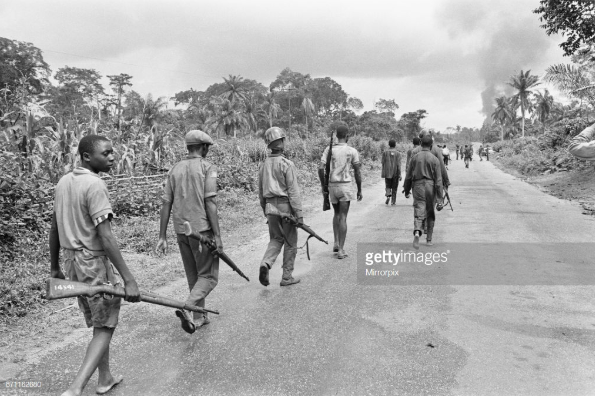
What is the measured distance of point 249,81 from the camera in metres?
86.2

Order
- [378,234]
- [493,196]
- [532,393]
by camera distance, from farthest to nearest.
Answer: [493,196]
[378,234]
[532,393]

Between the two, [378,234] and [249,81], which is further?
[249,81]

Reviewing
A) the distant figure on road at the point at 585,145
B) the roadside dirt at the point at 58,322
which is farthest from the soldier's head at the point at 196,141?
the distant figure on road at the point at 585,145

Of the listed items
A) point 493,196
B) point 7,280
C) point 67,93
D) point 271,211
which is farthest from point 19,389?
point 67,93

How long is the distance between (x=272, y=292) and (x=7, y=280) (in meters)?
3.02

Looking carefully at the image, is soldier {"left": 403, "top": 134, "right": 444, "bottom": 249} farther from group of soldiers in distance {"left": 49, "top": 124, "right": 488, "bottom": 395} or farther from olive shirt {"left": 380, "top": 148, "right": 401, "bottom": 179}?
olive shirt {"left": 380, "top": 148, "right": 401, "bottom": 179}

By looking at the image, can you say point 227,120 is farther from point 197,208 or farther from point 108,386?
point 108,386

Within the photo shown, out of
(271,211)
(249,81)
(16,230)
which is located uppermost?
(249,81)

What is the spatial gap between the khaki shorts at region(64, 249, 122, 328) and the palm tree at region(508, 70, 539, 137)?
6552 cm

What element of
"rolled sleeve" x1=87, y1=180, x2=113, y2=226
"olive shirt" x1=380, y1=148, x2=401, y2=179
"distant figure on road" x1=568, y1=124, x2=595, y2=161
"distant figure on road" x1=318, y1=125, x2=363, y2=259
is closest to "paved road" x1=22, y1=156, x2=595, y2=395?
"distant figure on road" x1=318, y1=125, x2=363, y2=259

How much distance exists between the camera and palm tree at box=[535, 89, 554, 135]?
65188 mm

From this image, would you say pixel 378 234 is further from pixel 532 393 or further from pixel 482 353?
pixel 532 393

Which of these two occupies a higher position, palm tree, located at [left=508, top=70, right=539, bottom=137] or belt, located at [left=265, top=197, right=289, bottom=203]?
palm tree, located at [left=508, top=70, right=539, bottom=137]

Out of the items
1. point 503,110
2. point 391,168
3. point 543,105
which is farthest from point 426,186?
point 503,110
